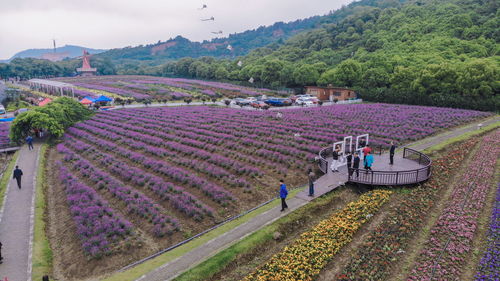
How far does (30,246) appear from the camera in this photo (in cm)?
1481

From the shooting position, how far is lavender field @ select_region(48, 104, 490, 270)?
1644 cm

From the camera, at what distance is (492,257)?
11445 mm

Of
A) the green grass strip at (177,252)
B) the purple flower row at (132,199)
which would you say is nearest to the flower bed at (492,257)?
the green grass strip at (177,252)

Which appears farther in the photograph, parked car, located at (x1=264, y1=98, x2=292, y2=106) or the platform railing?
parked car, located at (x1=264, y1=98, x2=292, y2=106)

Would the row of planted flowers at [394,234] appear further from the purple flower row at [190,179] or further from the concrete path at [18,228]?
the concrete path at [18,228]

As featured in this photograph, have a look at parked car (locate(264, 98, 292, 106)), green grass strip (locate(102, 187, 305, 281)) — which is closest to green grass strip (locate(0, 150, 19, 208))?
green grass strip (locate(102, 187, 305, 281))

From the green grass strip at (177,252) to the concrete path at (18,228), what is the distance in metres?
3.82

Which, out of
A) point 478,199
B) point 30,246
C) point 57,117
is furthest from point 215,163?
point 57,117

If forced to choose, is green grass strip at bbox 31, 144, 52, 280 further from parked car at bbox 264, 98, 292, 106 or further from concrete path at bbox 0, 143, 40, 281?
parked car at bbox 264, 98, 292, 106

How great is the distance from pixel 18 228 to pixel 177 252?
9.26 m

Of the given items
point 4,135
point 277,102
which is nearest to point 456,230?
point 4,135

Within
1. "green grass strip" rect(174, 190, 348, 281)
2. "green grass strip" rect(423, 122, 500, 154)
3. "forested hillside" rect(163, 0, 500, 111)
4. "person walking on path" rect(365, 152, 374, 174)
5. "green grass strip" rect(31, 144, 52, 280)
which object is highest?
"forested hillside" rect(163, 0, 500, 111)

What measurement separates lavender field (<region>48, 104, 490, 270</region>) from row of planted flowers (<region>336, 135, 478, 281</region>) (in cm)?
670

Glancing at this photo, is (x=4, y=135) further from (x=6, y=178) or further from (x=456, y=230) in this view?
(x=456, y=230)
